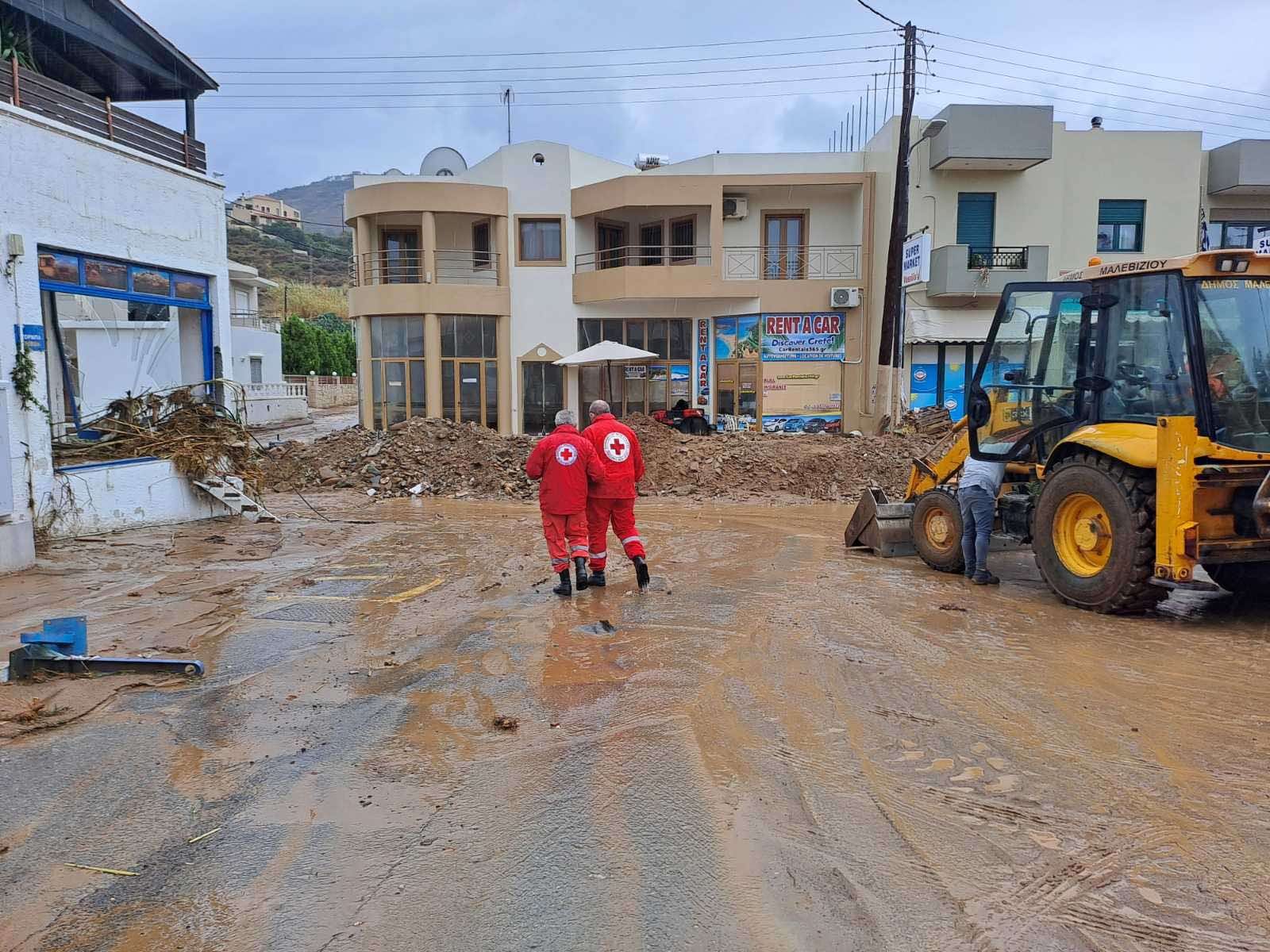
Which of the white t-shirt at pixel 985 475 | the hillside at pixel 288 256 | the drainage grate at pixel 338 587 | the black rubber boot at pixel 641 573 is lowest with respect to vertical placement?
the drainage grate at pixel 338 587

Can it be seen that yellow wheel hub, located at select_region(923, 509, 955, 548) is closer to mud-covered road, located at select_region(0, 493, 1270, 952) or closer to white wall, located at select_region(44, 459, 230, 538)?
mud-covered road, located at select_region(0, 493, 1270, 952)

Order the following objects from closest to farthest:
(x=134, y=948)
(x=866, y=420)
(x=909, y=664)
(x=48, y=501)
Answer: (x=134, y=948) < (x=909, y=664) < (x=48, y=501) < (x=866, y=420)

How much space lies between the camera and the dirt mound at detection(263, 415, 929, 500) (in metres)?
17.6

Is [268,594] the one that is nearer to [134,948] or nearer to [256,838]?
[256,838]

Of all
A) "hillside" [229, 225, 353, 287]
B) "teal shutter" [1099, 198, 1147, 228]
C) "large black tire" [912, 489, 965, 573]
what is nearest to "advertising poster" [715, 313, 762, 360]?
"teal shutter" [1099, 198, 1147, 228]

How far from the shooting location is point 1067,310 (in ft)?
26.8

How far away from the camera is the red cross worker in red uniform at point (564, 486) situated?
8.35 meters

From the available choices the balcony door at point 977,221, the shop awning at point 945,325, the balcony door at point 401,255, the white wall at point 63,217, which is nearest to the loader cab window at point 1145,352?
the white wall at point 63,217

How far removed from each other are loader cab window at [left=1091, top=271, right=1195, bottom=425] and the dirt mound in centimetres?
903

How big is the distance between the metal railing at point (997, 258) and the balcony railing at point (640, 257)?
732 centimetres

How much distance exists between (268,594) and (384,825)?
5.15 m

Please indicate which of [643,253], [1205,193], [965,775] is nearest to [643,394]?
[643,253]

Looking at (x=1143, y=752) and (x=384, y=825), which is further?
(x=1143, y=752)

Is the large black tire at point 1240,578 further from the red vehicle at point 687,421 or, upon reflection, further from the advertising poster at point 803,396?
the advertising poster at point 803,396
